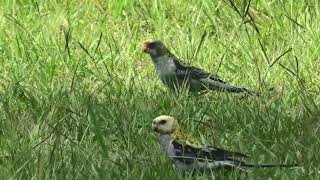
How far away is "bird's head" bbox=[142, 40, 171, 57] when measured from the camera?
6.98m

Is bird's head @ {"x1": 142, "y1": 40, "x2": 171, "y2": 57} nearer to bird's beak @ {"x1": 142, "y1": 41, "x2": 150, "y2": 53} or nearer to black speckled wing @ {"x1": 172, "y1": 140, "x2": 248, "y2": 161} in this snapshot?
bird's beak @ {"x1": 142, "y1": 41, "x2": 150, "y2": 53}

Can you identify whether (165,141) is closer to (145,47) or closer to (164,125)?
(164,125)

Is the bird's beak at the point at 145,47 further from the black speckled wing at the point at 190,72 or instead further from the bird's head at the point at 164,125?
the bird's head at the point at 164,125

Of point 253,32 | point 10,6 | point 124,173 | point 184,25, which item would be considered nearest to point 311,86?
point 253,32

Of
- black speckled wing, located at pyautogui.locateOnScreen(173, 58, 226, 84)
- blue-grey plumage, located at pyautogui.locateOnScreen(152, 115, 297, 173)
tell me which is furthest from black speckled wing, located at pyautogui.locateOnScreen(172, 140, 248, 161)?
black speckled wing, located at pyautogui.locateOnScreen(173, 58, 226, 84)

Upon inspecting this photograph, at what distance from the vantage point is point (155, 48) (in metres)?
7.07

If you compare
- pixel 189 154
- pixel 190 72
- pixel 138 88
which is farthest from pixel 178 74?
pixel 189 154

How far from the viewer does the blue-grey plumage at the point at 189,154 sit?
15.0 feet

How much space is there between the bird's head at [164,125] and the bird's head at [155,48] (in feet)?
6.65

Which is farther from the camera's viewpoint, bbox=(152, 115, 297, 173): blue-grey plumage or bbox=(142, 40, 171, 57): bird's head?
bbox=(142, 40, 171, 57): bird's head

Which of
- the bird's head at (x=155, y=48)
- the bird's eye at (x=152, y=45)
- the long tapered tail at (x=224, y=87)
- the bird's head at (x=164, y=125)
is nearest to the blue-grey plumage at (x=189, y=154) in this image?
the bird's head at (x=164, y=125)

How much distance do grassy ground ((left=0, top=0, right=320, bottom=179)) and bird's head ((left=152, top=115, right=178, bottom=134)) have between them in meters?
0.13

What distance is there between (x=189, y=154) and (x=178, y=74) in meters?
2.16

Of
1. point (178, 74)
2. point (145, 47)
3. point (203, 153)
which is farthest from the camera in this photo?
point (145, 47)
